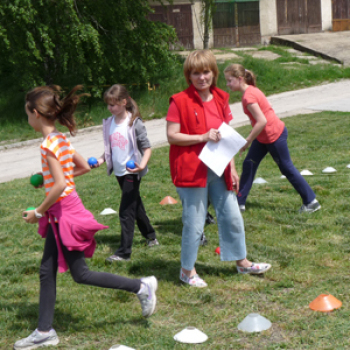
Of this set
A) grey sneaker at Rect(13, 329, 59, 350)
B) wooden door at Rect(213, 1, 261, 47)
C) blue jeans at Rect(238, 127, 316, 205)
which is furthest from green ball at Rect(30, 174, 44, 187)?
wooden door at Rect(213, 1, 261, 47)

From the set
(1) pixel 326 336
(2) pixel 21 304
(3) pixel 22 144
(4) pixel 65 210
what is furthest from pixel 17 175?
(1) pixel 326 336

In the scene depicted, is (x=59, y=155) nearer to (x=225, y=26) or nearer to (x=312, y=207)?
(x=312, y=207)

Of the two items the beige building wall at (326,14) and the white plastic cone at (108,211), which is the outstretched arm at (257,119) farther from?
the beige building wall at (326,14)

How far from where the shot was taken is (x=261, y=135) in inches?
236

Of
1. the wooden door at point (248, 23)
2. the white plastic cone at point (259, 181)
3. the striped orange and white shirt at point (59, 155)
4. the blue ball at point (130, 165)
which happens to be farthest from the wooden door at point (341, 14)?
the striped orange and white shirt at point (59, 155)

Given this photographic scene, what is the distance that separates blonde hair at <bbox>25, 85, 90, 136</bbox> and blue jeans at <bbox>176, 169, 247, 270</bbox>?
1065mm

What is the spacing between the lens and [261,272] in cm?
429

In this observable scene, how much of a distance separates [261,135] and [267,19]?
2438 cm

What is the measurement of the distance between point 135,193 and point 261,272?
4.37 feet

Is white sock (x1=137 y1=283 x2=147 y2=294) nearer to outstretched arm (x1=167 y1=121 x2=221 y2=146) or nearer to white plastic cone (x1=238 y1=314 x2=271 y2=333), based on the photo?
white plastic cone (x1=238 y1=314 x2=271 y2=333)

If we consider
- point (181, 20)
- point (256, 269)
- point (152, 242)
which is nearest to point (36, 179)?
point (256, 269)

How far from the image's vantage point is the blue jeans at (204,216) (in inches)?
161

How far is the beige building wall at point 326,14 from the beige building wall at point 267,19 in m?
2.91

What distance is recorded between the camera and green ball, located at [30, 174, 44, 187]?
11.4ft
